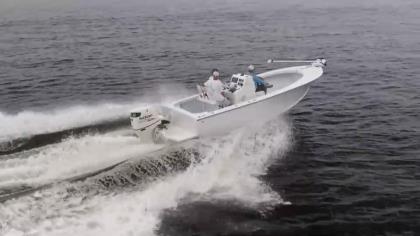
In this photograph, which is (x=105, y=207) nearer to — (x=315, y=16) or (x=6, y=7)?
(x=315, y=16)

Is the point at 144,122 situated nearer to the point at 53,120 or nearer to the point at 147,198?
the point at 147,198

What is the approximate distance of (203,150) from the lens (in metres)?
13.7

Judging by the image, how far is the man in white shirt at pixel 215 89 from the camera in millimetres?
14938

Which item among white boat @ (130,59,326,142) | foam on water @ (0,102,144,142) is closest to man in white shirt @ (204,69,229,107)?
white boat @ (130,59,326,142)

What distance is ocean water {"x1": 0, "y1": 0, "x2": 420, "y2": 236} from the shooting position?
36.0 feet

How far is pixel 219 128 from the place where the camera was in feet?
47.3

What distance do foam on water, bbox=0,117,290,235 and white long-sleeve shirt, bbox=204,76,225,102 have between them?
134 centimetres

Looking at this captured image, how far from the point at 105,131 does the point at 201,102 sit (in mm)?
3483

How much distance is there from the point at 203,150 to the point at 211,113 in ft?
3.83

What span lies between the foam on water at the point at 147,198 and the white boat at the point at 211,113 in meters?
0.54

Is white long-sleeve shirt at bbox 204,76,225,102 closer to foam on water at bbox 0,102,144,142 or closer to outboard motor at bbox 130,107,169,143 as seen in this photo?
outboard motor at bbox 130,107,169,143

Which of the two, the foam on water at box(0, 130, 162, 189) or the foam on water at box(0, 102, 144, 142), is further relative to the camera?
the foam on water at box(0, 102, 144, 142)

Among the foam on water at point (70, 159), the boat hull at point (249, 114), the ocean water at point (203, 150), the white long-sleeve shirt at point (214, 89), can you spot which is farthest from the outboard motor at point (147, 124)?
the white long-sleeve shirt at point (214, 89)

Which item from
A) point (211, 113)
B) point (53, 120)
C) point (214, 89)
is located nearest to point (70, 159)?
point (53, 120)
